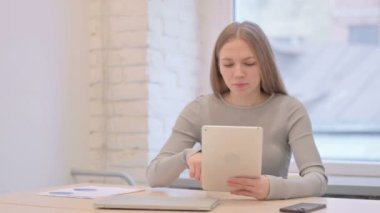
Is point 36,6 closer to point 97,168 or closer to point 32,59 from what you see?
point 32,59

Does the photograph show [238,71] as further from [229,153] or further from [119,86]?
[119,86]

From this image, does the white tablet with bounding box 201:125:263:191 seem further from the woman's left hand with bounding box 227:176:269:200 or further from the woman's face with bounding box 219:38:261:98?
the woman's face with bounding box 219:38:261:98

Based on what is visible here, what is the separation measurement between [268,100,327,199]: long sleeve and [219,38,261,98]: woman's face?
17 cm

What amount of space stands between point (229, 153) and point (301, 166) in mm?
365

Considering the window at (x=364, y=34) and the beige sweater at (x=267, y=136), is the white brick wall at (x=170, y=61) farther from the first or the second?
the window at (x=364, y=34)

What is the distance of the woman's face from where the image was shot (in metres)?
1.76

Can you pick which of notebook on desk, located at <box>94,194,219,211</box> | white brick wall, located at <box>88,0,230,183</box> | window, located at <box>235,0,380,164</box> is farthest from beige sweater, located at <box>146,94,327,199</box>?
window, located at <box>235,0,380,164</box>

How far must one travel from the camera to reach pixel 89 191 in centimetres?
169

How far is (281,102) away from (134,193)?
0.54 meters

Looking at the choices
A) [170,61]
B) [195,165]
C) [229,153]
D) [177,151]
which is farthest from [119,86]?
[229,153]

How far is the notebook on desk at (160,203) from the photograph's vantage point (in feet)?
4.39

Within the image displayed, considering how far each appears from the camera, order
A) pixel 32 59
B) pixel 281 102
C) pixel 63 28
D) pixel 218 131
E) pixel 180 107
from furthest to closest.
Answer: pixel 180 107, pixel 63 28, pixel 32 59, pixel 281 102, pixel 218 131

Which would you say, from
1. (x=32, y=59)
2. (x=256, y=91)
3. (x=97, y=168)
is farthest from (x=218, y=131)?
(x=97, y=168)

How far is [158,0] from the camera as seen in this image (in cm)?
252
